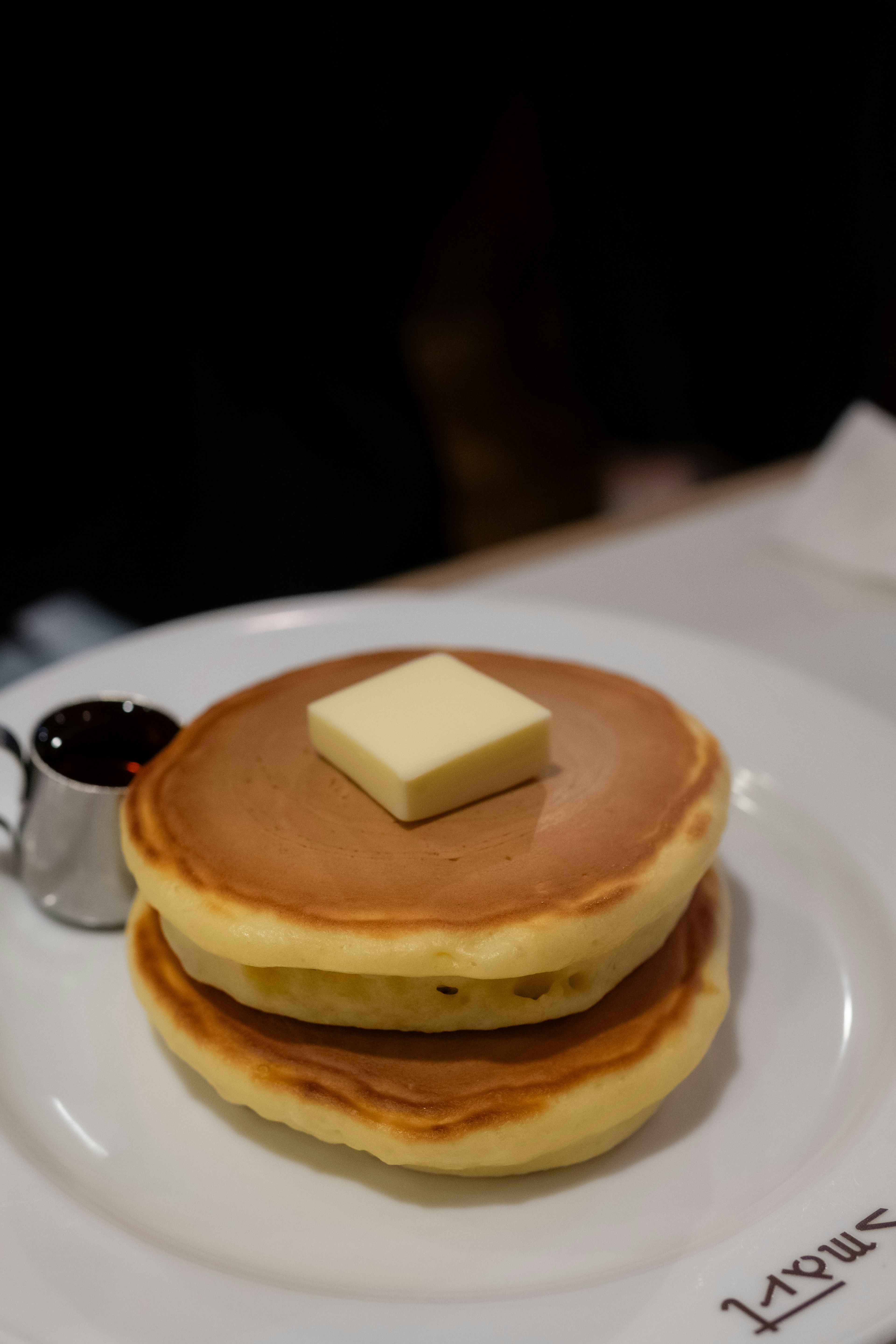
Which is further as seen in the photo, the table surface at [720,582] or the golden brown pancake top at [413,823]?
the table surface at [720,582]

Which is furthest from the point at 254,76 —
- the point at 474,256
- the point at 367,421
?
the point at 474,256

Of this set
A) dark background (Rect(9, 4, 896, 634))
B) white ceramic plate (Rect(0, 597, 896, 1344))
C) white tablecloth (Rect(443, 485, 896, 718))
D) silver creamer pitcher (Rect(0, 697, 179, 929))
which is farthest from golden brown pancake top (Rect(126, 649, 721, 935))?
dark background (Rect(9, 4, 896, 634))

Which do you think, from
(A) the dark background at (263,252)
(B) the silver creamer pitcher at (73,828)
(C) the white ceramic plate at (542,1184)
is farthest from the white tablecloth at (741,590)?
(A) the dark background at (263,252)

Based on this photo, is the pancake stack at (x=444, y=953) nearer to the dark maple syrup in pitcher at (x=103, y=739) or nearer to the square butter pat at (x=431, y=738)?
the square butter pat at (x=431, y=738)

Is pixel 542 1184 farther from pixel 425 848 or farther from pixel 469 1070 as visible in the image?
pixel 425 848

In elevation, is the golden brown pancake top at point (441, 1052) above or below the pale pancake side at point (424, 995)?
below

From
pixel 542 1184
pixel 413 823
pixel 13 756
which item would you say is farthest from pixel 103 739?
pixel 542 1184
